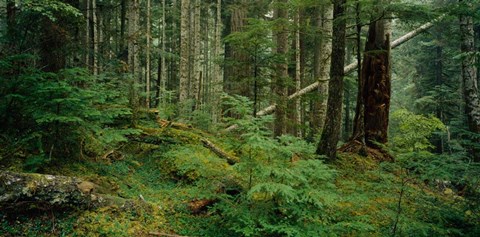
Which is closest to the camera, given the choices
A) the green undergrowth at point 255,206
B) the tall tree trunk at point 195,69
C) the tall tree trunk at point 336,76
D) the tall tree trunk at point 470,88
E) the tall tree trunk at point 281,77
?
the green undergrowth at point 255,206

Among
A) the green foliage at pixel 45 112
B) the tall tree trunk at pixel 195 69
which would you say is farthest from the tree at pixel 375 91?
the green foliage at pixel 45 112

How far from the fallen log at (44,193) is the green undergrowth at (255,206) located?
13 centimetres

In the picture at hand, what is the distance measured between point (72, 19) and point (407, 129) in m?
14.5

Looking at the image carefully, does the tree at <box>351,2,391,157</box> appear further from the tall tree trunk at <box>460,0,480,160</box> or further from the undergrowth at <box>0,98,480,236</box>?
the undergrowth at <box>0,98,480,236</box>

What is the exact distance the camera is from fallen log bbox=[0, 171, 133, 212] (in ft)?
14.1

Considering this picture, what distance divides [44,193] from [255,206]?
122 inches

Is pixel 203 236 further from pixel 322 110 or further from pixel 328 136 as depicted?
pixel 322 110

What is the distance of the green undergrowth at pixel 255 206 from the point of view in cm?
441

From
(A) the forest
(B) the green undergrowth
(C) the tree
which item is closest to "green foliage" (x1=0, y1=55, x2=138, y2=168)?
(A) the forest

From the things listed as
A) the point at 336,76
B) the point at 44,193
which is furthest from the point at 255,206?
the point at 336,76

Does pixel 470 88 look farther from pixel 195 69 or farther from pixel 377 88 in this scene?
pixel 195 69

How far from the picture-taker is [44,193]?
4559mm

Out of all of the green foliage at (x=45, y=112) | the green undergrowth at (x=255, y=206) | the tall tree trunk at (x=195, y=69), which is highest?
the tall tree trunk at (x=195, y=69)

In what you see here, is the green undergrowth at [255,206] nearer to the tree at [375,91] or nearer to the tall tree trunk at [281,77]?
the tree at [375,91]
